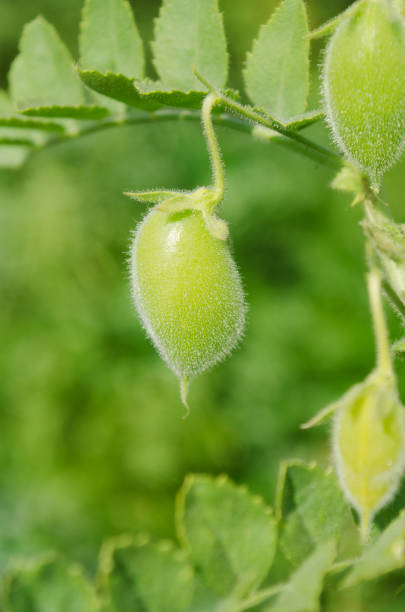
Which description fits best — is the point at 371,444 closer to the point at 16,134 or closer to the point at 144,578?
the point at 144,578

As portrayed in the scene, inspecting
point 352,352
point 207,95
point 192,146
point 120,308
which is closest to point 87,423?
point 120,308

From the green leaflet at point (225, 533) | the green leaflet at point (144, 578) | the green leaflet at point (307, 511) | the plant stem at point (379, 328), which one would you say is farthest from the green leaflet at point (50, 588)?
the plant stem at point (379, 328)

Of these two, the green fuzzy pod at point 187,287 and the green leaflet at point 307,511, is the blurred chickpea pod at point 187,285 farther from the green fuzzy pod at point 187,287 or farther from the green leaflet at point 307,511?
the green leaflet at point 307,511

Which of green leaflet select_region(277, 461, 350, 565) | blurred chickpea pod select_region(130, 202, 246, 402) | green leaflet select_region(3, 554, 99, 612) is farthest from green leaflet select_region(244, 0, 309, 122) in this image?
green leaflet select_region(3, 554, 99, 612)

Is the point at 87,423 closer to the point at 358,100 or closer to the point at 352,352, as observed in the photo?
the point at 352,352

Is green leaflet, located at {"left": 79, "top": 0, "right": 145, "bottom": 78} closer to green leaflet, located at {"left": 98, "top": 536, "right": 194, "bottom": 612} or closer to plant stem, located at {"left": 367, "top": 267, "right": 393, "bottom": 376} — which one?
plant stem, located at {"left": 367, "top": 267, "right": 393, "bottom": 376}

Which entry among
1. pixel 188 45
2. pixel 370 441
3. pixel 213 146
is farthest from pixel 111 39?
pixel 370 441
